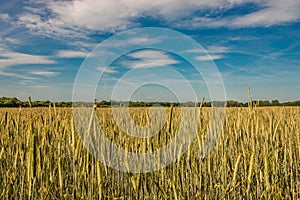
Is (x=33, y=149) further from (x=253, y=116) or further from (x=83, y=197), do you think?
(x=253, y=116)

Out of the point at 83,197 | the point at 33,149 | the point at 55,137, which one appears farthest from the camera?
the point at 55,137

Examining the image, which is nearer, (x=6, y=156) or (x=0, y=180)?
(x=0, y=180)

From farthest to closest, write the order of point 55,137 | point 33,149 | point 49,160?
point 55,137
point 49,160
point 33,149

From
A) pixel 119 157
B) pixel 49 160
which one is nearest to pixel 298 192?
pixel 119 157

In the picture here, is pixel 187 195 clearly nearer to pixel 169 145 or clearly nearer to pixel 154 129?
pixel 169 145

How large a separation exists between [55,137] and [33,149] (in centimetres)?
116

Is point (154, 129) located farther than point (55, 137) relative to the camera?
Yes

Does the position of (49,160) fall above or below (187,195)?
above

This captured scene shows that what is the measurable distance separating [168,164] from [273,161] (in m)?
0.60

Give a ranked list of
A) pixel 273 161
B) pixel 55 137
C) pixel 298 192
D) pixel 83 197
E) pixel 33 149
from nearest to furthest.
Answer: pixel 33 149 → pixel 83 197 → pixel 273 161 → pixel 298 192 → pixel 55 137

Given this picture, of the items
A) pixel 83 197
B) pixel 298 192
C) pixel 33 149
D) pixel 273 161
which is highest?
pixel 33 149

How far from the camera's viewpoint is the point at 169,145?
179 cm

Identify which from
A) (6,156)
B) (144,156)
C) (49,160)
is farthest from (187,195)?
(6,156)

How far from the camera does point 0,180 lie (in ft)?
5.66
